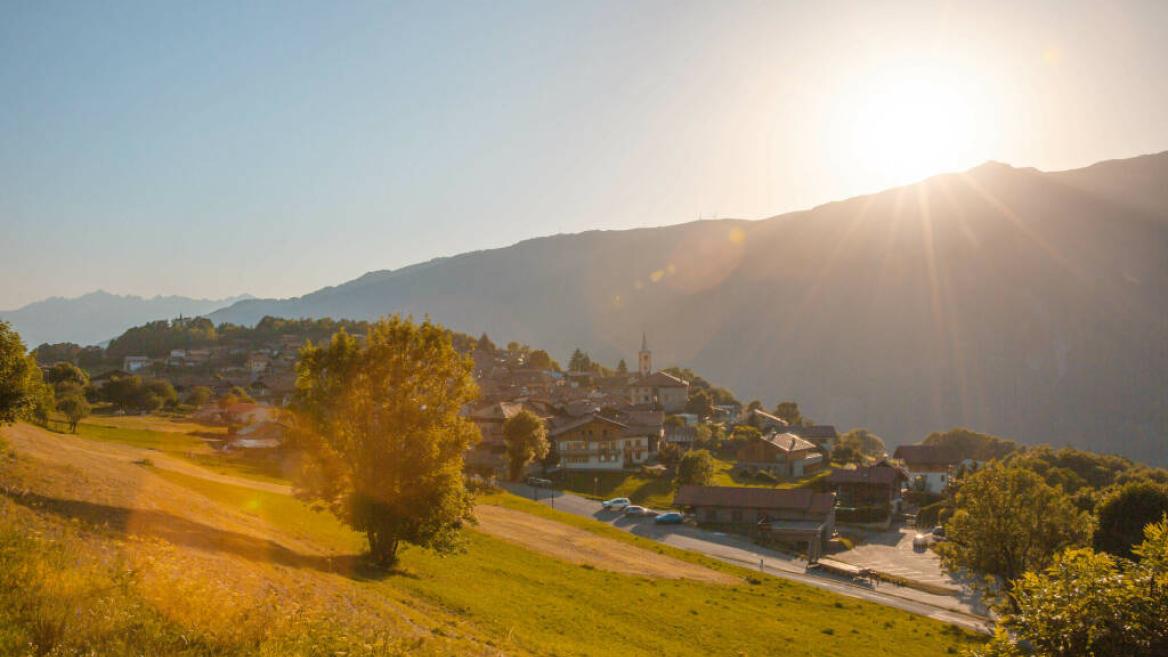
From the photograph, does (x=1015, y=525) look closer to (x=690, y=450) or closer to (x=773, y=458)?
(x=690, y=450)

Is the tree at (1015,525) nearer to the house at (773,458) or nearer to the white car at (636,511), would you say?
the white car at (636,511)

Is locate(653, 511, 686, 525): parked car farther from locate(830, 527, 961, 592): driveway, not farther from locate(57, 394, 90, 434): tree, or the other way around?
locate(57, 394, 90, 434): tree

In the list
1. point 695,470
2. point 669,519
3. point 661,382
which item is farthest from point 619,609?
point 661,382

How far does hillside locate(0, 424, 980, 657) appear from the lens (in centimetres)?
1166

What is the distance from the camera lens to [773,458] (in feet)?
341

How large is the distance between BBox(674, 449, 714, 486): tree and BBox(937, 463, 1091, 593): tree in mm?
39477

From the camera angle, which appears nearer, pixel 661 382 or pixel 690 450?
pixel 690 450

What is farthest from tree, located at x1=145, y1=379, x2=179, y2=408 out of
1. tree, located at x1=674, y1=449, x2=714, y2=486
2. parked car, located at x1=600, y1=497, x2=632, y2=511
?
tree, located at x1=674, y1=449, x2=714, y2=486

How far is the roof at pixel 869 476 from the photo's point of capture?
287 feet

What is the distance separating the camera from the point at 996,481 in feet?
145

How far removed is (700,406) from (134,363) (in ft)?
487

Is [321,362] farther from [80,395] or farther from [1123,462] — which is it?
[1123,462]

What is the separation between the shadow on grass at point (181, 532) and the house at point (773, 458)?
82.6 m

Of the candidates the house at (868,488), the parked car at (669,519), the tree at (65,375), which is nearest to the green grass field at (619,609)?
the parked car at (669,519)
